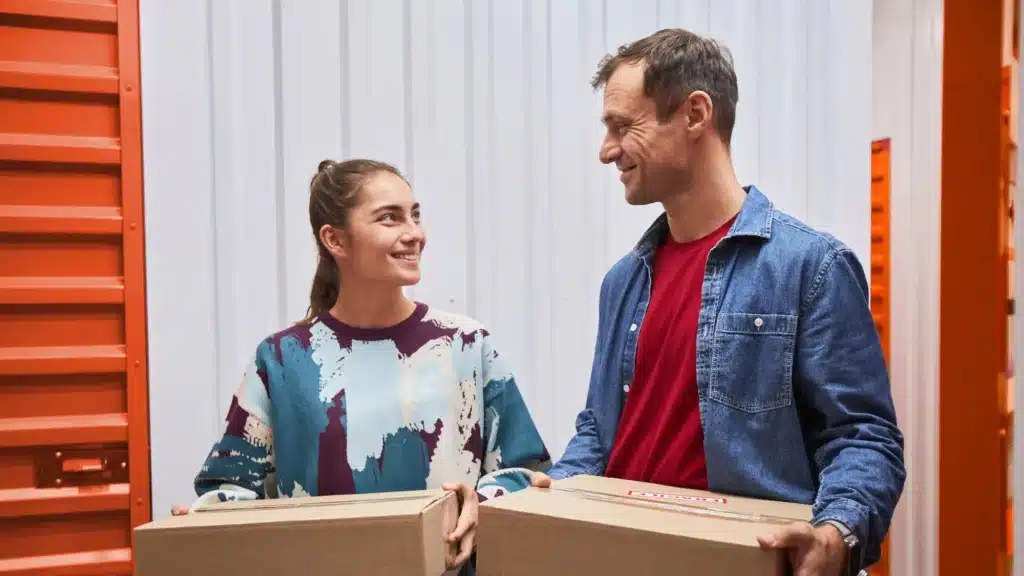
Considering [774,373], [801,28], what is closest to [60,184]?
[774,373]

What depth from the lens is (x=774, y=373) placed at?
1524mm

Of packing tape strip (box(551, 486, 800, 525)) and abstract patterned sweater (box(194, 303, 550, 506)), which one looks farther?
abstract patterned sweater (box(194, 303, 550, 506))

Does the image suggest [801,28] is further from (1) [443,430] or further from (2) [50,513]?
(2) [50,513]

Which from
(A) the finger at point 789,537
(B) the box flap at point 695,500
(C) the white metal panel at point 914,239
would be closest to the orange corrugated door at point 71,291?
(B) the box flap at point 695,500

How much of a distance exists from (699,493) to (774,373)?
0.26 metres

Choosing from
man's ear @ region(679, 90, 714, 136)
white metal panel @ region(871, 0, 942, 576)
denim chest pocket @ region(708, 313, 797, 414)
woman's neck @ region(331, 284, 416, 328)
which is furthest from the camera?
white metal panel @ region(871, 0, 942, 576)

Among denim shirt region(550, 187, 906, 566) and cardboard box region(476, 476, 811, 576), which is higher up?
denim shirt region(550, 187, 906, 566)

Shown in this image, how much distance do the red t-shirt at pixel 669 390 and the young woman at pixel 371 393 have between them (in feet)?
1.17

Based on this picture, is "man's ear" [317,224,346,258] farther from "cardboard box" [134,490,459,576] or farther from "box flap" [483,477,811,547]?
"box flap" [483,477,811,547]

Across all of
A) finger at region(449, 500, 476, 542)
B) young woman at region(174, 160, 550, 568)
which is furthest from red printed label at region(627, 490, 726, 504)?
young woman at region(174, 160, 550, 568)

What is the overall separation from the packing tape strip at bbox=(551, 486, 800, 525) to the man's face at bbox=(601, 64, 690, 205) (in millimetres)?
636

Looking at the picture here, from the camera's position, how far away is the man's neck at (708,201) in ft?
5.64

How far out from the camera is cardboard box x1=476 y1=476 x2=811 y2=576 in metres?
1.16

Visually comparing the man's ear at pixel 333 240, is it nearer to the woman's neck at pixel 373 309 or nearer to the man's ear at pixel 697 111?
the woman's neck at pixel 373 309
